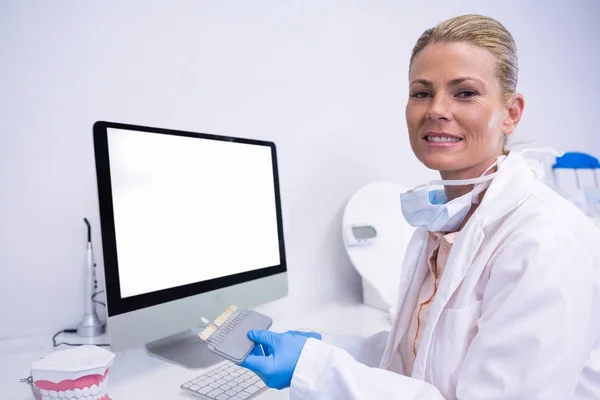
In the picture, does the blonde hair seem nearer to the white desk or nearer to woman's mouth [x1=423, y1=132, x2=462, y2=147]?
woman's mouth [x1=423, y1=132, x2=462, y2=147]

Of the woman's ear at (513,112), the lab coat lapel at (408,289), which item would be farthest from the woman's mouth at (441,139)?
the lab coat lapel at (408,289)

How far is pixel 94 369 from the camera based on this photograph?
612 millimetres

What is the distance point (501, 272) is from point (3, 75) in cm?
108

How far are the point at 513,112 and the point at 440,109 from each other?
159 millimetres

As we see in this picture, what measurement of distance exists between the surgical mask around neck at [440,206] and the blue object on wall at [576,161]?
1584mm

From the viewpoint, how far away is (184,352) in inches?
36.7

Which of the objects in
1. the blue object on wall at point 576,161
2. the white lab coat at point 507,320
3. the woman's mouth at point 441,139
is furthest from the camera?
the blue object on wall at point 576,161

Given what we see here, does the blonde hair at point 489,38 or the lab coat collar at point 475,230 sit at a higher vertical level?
the blonde hair at point 489,38

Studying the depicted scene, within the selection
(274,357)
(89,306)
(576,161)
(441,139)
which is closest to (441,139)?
(441,139)

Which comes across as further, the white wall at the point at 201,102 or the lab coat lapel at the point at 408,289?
the white wall at the point at 201,102

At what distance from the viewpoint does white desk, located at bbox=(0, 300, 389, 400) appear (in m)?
0.75

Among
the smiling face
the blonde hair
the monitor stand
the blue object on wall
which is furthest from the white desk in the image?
the blue object on wall

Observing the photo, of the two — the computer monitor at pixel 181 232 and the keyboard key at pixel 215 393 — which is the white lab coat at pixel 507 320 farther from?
the computer monitor at pixel 181 232

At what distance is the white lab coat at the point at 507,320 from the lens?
0.55m
